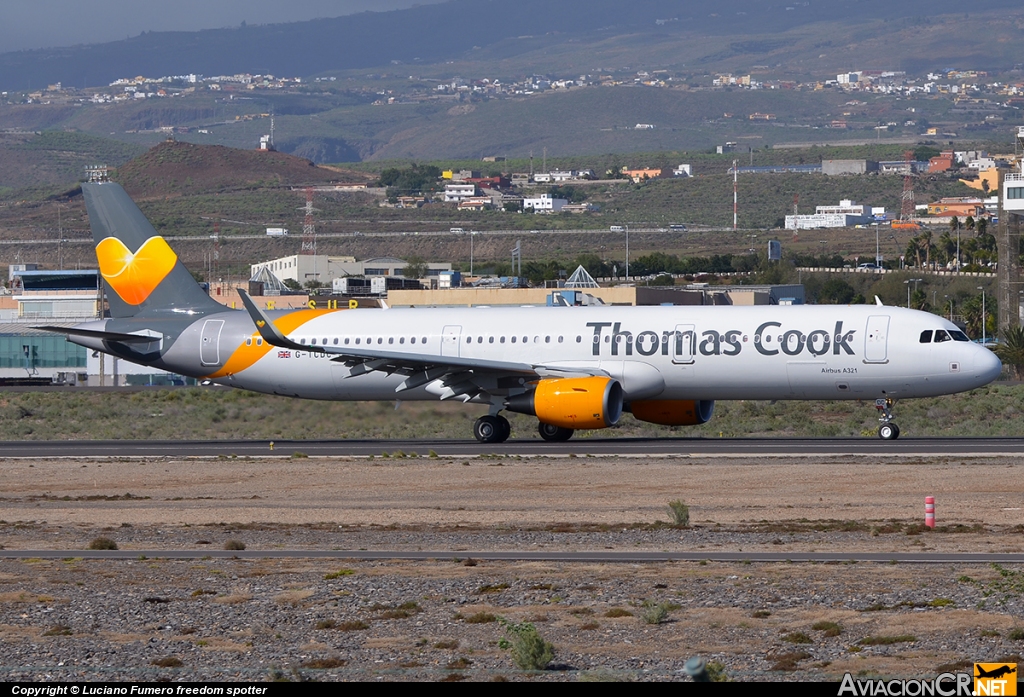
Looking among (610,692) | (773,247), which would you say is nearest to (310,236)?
(773,247)

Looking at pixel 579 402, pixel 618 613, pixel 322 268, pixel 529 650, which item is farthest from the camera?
pixel 322 268

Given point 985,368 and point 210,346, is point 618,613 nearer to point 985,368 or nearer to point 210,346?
point 985,368

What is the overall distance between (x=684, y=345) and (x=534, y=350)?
13.8ft

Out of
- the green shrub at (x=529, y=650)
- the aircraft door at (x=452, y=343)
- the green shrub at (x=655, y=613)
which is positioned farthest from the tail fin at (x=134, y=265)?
the green shrub at (x=529, y=650)

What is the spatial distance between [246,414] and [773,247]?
320ft

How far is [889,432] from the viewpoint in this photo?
38.2 metres

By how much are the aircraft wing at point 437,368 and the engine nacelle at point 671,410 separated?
5.86ft

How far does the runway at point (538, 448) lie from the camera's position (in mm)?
35656

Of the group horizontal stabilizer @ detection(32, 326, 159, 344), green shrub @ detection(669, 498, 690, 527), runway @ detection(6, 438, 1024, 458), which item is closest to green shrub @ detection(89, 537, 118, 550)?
green shrub @ detection(669, 498, 690, 527)

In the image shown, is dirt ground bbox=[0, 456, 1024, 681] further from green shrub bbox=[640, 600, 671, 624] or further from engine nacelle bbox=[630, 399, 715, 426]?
engine nacelle bbox=[630, 399, 715, 426]

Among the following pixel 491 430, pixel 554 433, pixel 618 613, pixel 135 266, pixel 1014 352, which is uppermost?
pixel 135 266

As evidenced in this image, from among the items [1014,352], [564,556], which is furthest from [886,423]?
[1014,352]

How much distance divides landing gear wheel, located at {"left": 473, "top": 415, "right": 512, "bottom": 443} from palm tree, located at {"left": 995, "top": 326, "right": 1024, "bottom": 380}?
34.5m

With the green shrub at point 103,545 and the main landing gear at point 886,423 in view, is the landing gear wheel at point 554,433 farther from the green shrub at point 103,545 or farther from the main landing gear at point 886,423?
the green shrub at point 103,545
